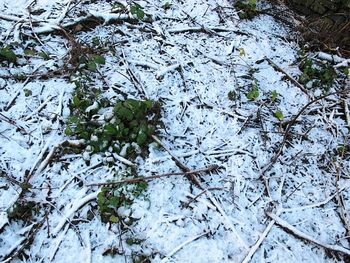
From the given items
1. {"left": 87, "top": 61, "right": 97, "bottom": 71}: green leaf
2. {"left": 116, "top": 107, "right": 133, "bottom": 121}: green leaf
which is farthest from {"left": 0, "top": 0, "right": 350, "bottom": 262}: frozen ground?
{"left": 116, "top": 107, "right": 133, "bottom": 121}: green leaf

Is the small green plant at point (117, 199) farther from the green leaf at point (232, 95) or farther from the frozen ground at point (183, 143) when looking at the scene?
the green leaf at point (232, 95)

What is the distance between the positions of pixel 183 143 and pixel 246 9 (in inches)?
80.8

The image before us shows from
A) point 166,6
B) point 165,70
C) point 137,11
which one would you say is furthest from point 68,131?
point 166,6

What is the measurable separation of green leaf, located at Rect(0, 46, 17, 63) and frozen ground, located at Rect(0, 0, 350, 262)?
51mm

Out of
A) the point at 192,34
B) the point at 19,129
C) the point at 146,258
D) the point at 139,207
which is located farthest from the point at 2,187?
the point at 192,34

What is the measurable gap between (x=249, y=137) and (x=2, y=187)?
1.98 meters

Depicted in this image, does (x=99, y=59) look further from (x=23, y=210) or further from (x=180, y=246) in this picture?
(x=180, y=246)

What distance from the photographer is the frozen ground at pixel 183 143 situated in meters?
2.32

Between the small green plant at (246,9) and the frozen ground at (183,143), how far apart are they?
81 millimetres

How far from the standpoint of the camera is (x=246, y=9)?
3.97m

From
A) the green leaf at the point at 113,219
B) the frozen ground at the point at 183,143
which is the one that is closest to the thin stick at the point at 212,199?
the frozen ground at the point at 183,143

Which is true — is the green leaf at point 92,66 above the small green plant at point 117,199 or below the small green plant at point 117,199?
above

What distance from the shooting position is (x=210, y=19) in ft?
Result: 12.8

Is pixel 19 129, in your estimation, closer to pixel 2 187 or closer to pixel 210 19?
pixel 2 187
